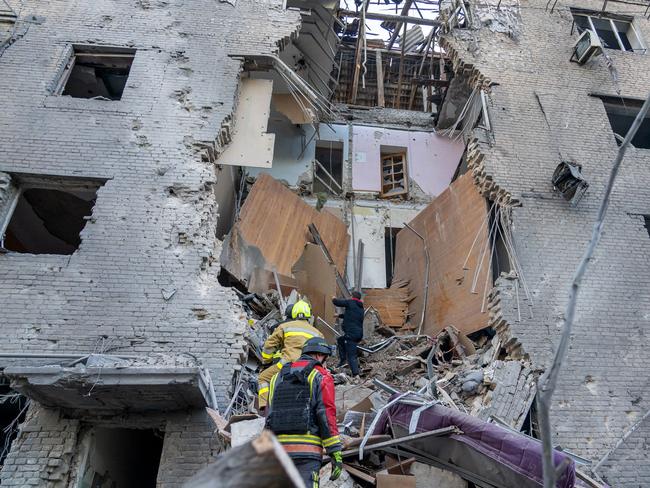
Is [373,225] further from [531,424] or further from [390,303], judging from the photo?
[531,424]

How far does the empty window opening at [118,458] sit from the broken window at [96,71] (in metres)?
5.48

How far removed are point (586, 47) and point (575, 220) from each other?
13.6ft

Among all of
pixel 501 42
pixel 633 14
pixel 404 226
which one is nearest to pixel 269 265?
pixel 404 226

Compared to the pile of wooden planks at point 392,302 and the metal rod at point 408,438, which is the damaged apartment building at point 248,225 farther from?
the metal rod at point 408,438

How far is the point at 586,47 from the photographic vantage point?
949 centimetres

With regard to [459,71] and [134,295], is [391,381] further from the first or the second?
→ [459,71]

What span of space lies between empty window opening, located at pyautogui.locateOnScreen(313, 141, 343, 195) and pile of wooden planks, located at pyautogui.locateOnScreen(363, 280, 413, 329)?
126 inches

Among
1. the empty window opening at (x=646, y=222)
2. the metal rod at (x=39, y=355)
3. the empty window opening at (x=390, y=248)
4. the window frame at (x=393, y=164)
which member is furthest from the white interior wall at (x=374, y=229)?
the metal rod at (x=39, y=355)

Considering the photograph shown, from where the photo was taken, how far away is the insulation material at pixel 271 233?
7809 millimetres

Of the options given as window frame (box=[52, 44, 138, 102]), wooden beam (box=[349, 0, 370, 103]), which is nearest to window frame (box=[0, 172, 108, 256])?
window frame (box=[52, 44, 138, 102])

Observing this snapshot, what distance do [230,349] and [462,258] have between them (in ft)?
14.6

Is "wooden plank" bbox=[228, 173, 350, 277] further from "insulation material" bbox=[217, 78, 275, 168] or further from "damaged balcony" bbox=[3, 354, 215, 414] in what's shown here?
"damaged balcony" bbox=[3, 354, 215, 414]

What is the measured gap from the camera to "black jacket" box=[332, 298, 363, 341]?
7535 mm

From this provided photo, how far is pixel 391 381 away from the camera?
7.04m
